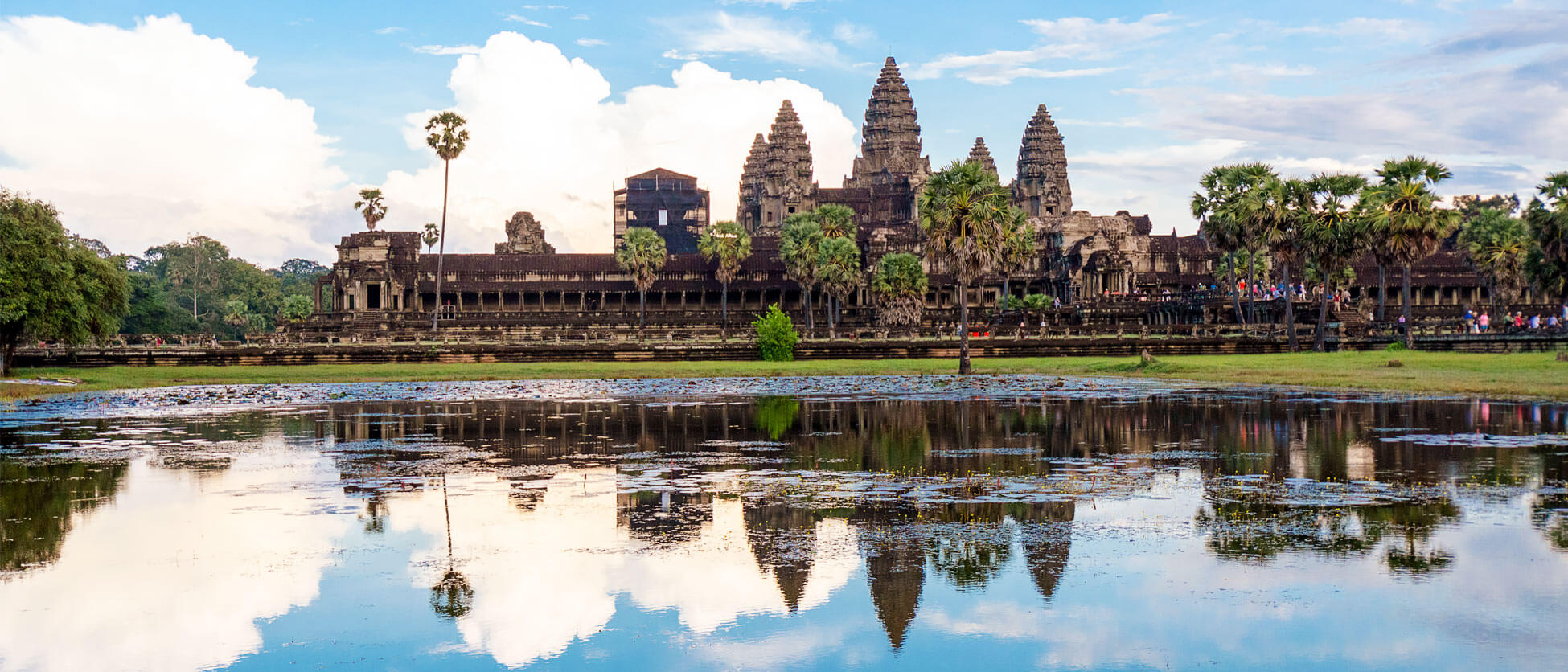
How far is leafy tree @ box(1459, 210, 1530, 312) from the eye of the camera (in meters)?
72.9

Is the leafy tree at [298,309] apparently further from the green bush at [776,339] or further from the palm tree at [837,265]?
the green bush at [776,339]

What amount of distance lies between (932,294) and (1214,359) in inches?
2211

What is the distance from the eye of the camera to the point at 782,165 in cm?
14438

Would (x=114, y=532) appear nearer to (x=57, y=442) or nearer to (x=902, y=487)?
(x=902, y=487)

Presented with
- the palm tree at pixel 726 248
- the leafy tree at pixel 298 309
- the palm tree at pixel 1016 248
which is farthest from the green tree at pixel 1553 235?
the leafy tree at pixel 298 309

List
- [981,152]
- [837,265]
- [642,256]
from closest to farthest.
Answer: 1. [837,265]
2. [642,256]
3. [981,152]

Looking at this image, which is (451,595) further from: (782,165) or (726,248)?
(782,165)

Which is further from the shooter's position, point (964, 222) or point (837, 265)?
point (837, 265)

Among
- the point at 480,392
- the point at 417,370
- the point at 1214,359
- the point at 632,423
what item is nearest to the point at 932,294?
the point at 1214,359

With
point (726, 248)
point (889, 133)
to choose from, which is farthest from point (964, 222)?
point (889, 133)

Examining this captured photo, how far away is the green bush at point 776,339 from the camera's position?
55.3 m

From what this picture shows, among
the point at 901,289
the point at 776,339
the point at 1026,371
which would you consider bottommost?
the point at 1026,371

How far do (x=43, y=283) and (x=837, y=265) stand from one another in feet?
156

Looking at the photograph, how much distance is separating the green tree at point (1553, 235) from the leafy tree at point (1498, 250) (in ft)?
22.0
